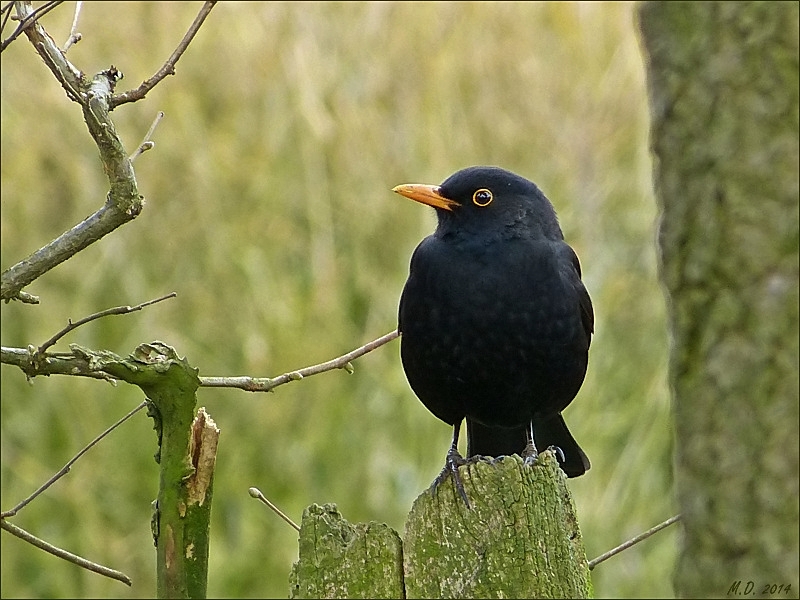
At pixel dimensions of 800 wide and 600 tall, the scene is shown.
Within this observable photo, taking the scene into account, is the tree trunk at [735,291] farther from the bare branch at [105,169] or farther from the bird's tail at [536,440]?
the bird's tail at [536,440]

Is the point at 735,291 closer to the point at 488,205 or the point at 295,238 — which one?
the point at 488,205

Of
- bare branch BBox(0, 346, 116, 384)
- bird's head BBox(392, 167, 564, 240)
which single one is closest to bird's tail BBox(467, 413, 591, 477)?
bird's head BBox(392, 167, 564, 240)

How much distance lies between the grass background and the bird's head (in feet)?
9.60

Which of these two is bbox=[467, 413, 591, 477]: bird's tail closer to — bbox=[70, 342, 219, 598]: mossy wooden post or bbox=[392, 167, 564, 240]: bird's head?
bbox=[392, 167, 564, 240]: bird's head

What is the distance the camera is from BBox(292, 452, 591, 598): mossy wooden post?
221 centimetres

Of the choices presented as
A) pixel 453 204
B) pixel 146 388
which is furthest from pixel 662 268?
pixel 453 204

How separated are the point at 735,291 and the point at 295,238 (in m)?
5.68

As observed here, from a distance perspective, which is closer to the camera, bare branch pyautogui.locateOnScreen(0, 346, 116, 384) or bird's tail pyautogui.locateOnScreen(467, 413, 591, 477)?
bare branch pyautogui.locateOnScreen(0, 346, 116, 384)

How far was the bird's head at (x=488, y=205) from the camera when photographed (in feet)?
13.2

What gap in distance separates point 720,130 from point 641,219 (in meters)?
5.71

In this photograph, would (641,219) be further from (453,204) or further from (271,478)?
(453,204)

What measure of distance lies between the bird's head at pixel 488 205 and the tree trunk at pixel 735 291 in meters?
2.03

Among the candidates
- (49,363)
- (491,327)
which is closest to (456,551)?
(49,363)

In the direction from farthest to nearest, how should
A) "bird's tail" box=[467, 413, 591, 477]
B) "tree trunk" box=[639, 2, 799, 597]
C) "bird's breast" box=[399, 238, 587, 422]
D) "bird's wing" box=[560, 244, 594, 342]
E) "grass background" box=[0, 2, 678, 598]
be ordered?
1. "grass background" box=[0, 2, 678, 598]
2. "bird's tail" box=[467, 413, 591, 477]
3. "bird's wing" box=[560, 244, 594, 342]
4. "bird's breast" box=[399, 238, 587, 422]
5. "tree trunk" box=[639, 2, 799, 597]
